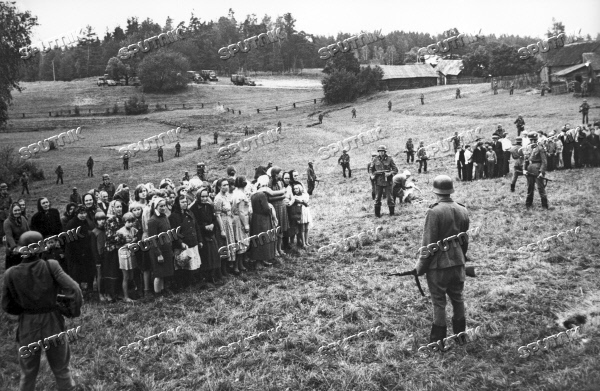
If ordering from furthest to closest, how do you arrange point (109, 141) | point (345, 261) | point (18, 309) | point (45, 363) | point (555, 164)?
point (109, 141), point (555, 164), point (345, 261), point (45, 363), point (18, 309)

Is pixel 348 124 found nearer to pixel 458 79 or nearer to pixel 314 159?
pixel 314 159

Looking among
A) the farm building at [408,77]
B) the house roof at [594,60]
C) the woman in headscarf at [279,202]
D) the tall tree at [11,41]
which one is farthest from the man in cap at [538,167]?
the farm building at [408,77]

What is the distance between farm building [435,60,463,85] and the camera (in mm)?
65537

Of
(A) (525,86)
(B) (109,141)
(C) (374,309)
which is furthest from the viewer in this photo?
(A) (525,86)

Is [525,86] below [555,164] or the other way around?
the other way around

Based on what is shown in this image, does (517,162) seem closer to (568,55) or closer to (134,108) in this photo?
(568,55)

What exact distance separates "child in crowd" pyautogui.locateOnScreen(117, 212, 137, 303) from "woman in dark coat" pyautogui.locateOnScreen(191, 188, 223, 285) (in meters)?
1.15

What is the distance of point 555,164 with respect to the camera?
17.4 meters

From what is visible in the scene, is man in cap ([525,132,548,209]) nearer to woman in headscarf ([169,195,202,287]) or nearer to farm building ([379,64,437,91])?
woman in headscarf ([169,195,202,287])

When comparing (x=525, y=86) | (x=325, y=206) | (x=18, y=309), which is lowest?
(x=325, y=206)

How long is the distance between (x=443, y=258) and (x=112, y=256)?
578 cm

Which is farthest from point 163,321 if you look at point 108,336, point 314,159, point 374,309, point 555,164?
point 314,159

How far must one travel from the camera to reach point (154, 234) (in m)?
7.70

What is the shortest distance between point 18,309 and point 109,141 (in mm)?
31464
